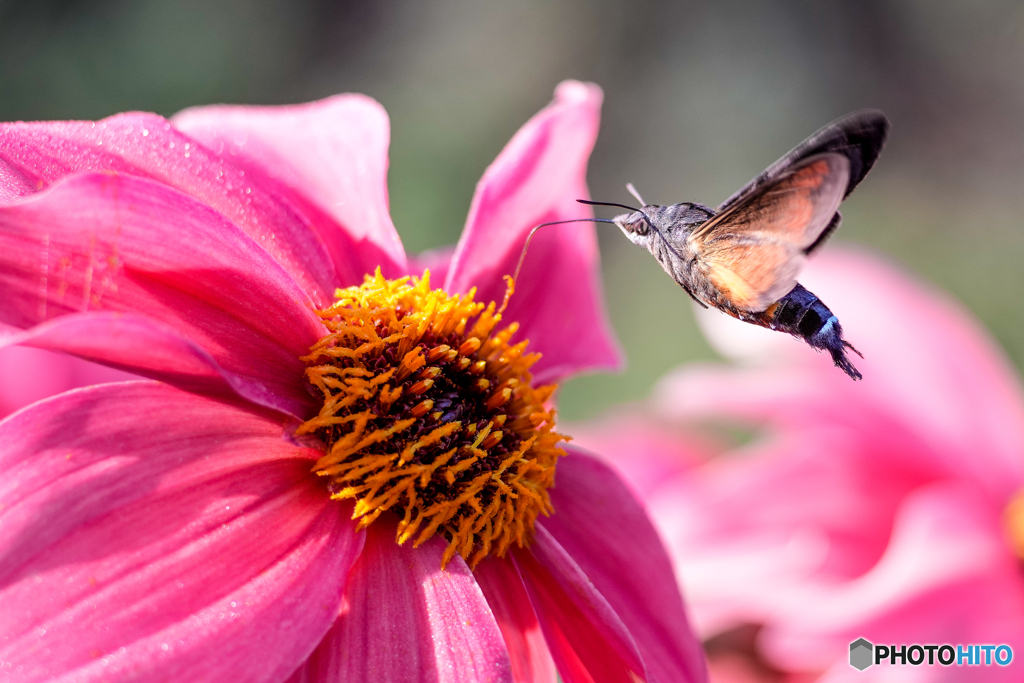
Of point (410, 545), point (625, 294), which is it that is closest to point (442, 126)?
point (625, 294)

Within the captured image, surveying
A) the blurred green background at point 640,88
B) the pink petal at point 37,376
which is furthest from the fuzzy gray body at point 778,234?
the blurred green background at point 640,88

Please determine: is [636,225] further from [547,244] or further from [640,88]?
[640,88]

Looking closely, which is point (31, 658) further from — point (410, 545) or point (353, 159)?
point (353, 159)

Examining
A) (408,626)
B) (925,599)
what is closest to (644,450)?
(925,599)

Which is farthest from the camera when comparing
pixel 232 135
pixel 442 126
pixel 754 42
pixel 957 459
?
pixel 754 42

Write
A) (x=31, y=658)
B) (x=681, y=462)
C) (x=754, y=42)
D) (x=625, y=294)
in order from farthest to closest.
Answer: (x=754, y=42), (x=625, y=294), (x=681, y=462), (x=31, y=658)

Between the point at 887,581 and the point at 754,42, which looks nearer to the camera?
the point at 887,581
